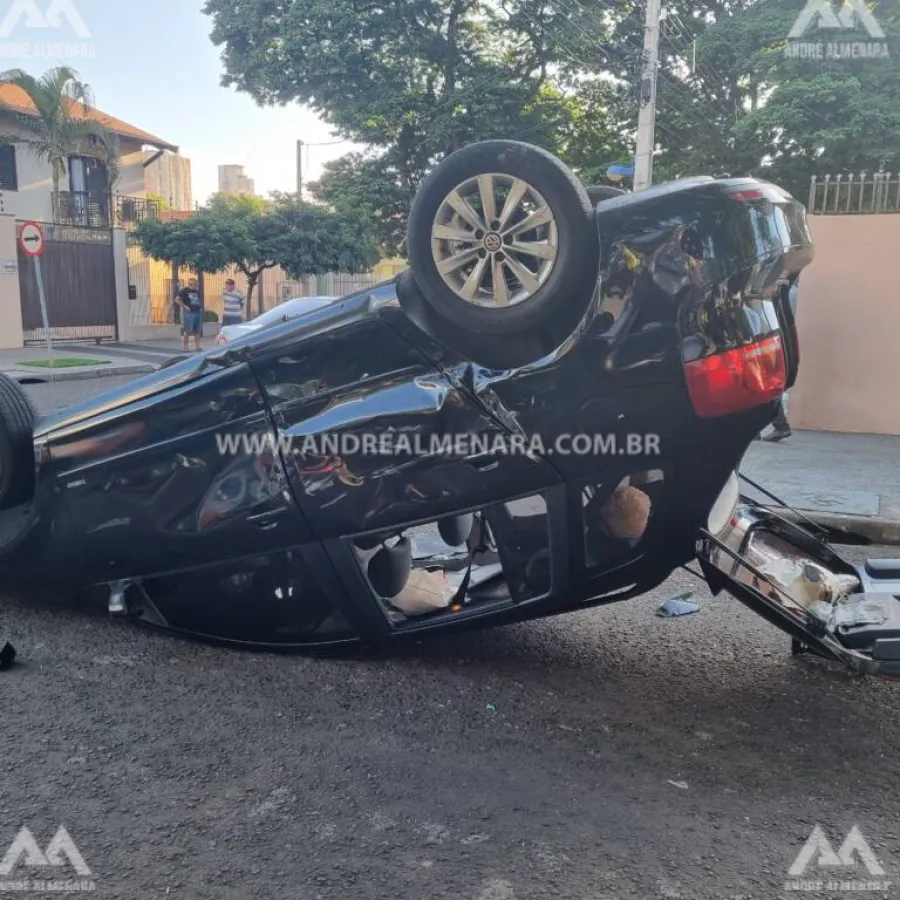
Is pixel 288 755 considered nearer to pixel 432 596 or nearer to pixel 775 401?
pixel 432 596

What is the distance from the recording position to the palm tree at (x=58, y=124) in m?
24.2

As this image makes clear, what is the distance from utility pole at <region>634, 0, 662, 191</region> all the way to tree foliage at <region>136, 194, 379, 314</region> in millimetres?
11995

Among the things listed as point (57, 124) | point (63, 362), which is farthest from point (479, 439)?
point (57, 124)

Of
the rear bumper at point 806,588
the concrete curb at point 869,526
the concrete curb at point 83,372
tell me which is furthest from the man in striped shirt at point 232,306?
the rear bumper at point 806,588

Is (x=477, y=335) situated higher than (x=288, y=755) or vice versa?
(x=477, y=335)

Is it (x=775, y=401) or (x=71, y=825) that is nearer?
(x=71, y=825)

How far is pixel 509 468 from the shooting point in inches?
124

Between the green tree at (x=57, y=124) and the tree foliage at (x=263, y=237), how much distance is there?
4.03 m

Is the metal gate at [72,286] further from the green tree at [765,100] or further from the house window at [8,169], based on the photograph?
the green tree at [765,100]

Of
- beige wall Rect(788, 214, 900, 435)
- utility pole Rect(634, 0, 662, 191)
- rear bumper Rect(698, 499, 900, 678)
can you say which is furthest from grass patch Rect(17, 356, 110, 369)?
rear bumper Rect(698, 499, 900, 678)

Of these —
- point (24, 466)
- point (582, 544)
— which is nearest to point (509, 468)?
point (582, 544)

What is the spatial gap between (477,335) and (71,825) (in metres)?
1.99

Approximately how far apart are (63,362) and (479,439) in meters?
15.6

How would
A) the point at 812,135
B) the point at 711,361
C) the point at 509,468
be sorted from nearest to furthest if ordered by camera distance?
the point at 711,361, the point at 509,468, the point at 812,135
